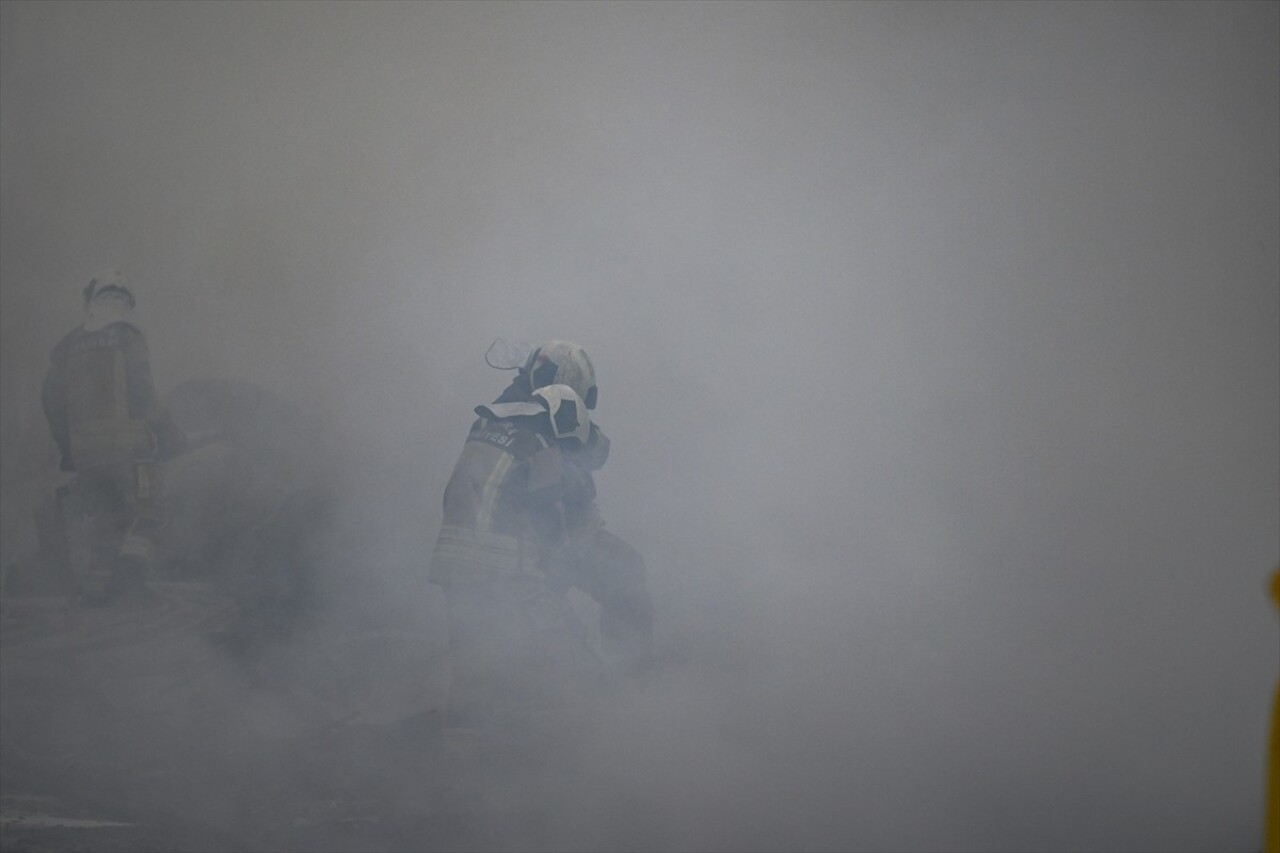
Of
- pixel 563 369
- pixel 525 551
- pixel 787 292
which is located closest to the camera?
pixel 525 551

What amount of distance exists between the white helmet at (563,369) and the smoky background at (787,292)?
8 cm

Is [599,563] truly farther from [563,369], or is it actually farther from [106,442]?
[106,442]

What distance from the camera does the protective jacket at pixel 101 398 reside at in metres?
5.71

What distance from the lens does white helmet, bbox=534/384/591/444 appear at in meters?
5.69

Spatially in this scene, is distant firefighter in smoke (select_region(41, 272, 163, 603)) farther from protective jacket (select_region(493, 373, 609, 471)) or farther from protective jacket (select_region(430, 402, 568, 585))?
protective jacket (select_region(493, 373, 609, 471))

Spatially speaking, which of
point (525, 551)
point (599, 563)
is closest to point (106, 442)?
point (525, 551)

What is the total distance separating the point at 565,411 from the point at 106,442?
2101mm

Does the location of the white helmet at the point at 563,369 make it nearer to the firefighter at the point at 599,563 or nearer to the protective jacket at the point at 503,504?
the firefighter at the point at 599,563

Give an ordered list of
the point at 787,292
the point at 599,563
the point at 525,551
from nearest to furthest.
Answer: the point at 525,551 < the point at 599,563 < the point at 787,292

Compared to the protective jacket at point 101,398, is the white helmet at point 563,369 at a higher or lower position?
higher

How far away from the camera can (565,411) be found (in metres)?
5.70

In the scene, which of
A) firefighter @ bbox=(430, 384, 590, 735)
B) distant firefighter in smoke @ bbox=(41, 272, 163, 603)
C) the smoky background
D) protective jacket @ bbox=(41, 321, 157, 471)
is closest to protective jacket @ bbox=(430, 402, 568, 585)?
firefighter @ bbox=(430, 384, 590, 735)

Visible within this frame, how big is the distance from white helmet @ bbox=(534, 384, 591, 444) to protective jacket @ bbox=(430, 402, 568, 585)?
0.15 ft

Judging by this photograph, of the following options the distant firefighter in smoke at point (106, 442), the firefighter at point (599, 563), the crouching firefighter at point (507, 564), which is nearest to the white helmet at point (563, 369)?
the firefighter at point (599, 563)
